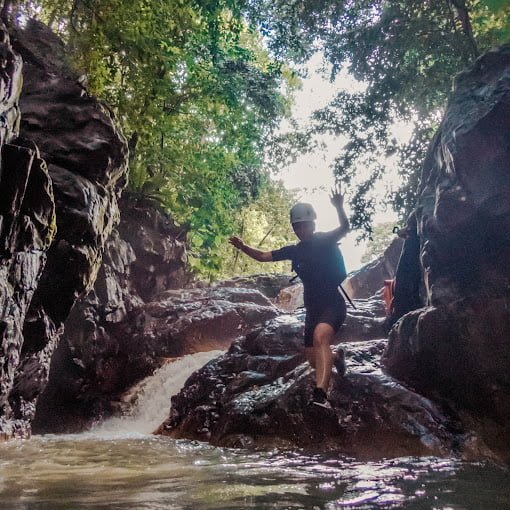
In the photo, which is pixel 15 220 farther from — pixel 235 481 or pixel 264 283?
pixel 264 283

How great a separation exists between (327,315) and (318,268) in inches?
24.3

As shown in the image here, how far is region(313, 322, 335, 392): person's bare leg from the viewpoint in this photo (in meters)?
5.97

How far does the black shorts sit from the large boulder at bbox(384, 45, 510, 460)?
252 centimetres

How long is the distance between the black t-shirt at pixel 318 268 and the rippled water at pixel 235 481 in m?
1.98

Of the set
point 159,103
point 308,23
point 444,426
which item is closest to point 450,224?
point 444,426

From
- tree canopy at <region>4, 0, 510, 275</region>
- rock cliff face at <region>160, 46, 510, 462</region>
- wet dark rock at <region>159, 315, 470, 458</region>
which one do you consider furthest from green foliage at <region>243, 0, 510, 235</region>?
wet dark rock at <region>159, 315, 470, 458</region>

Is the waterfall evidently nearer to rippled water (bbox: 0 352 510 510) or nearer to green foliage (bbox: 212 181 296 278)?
rippled water (bbox: 0 352 510 510)

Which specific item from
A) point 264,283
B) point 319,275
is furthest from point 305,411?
point 264,283

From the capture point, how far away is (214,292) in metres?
15.8

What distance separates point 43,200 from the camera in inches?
291

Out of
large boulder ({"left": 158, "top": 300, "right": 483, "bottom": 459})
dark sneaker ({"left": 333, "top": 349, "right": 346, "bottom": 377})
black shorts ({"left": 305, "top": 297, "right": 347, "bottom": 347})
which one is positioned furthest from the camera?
dark sneaker ({"left": 333, "top": 349, "right": 346, "bottom": 377})

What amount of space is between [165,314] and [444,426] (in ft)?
29.4

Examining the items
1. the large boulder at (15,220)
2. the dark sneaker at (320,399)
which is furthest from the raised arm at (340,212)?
the large boulder at (15,220)

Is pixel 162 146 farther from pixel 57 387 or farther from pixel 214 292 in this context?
pixel 57 387
